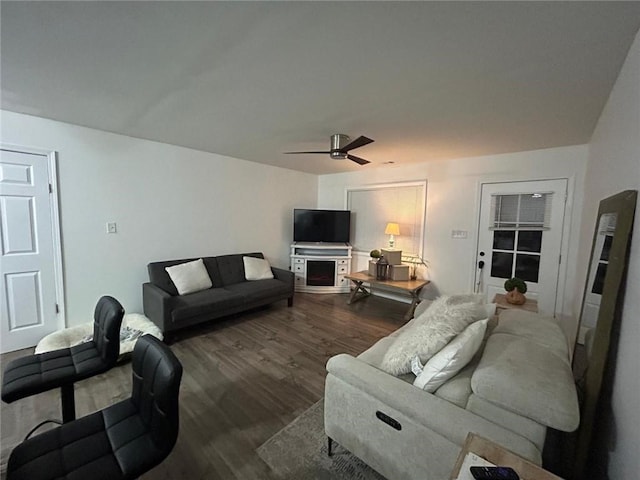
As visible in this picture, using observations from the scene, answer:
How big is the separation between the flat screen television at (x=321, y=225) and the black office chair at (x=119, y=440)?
3.86 meters

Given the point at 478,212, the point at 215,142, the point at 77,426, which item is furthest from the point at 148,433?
the point at 478,212

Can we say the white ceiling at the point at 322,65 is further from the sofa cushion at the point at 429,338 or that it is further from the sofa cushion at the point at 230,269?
the sofa cushion at the point at 230,269

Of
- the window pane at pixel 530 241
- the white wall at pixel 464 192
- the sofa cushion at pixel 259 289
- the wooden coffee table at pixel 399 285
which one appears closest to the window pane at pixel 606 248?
the white wall at pixel 464 192

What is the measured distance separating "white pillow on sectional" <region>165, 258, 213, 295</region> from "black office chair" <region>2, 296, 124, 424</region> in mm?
1466

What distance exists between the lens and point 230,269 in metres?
3.95

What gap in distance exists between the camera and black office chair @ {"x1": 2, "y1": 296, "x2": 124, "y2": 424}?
141cm

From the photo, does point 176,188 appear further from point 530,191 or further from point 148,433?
point 530,191

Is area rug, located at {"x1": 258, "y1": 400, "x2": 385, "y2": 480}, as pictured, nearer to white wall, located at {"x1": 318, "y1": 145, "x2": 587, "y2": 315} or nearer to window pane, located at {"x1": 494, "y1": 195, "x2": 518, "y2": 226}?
white wall, located at {"x1": 318, "y1": 145, "x2": 587, "y2": 315}

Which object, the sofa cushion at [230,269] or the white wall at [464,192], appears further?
the sofa cushion at [230,269]

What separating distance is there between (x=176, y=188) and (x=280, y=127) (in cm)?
185

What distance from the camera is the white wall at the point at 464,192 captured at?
3.14 meters

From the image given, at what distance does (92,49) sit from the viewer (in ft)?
5.06

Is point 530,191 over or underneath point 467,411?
over

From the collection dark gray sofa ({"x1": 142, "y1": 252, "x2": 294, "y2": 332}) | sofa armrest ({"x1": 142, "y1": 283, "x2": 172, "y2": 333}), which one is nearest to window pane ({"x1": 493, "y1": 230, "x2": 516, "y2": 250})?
dark gray sofa ({"x1": 142, "y1": 252, "x2": 294, "y2": 332})
